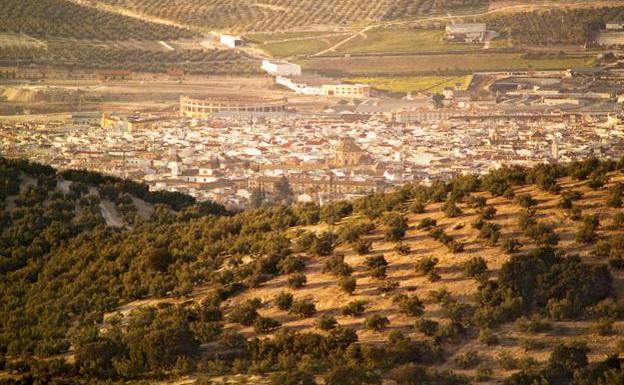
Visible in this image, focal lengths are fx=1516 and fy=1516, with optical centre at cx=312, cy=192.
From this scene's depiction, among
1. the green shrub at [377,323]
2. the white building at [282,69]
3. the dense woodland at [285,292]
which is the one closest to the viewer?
the dense woodland at [285,292]

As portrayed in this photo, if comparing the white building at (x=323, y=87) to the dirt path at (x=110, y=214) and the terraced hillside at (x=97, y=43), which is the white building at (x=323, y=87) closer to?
the terraced hillside at (x=97, y=43)

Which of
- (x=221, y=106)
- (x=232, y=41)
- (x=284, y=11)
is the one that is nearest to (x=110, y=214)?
(x=221, y=106)

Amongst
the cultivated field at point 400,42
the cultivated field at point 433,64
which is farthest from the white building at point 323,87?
the cultivated field at point 400,42

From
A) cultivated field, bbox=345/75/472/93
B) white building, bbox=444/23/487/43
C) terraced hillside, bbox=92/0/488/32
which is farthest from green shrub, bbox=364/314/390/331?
terraced hillside, bbox=92/0/488/32

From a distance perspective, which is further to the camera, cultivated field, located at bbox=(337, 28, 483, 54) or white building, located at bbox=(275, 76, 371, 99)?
cultivated field, located at bbox=(337, 28, 483, 54)

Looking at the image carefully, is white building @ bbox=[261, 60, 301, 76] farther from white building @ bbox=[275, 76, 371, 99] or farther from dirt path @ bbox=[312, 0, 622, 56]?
dirt path @ bbox=[312, 0, 622, 56]

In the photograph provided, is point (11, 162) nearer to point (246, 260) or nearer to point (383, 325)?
point (246, 260)

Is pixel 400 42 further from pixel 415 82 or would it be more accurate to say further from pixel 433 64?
pixel 415 82
